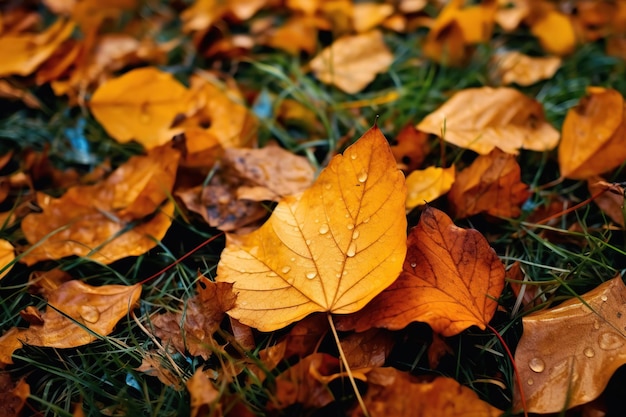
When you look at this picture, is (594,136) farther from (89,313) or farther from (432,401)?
(89,313)

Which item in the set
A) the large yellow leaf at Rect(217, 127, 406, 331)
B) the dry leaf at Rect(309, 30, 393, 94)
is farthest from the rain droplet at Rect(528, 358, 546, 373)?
the dry leaf at Rect(309, 30, 393, 94)

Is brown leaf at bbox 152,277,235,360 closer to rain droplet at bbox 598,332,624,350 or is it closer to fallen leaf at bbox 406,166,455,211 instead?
fallen leaf at bbox 406,166,455,211

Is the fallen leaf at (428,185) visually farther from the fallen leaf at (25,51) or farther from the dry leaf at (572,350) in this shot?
the fallen leaf at (25,51)

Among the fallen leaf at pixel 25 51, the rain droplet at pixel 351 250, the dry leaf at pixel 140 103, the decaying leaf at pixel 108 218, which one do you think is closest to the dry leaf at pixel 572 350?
the rain droplet at pixel 351 250

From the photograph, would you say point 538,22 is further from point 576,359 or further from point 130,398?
point 130,398

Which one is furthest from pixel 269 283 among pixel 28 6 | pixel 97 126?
pixel 28 6

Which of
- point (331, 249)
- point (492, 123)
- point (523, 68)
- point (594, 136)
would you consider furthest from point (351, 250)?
point (523, 68)
